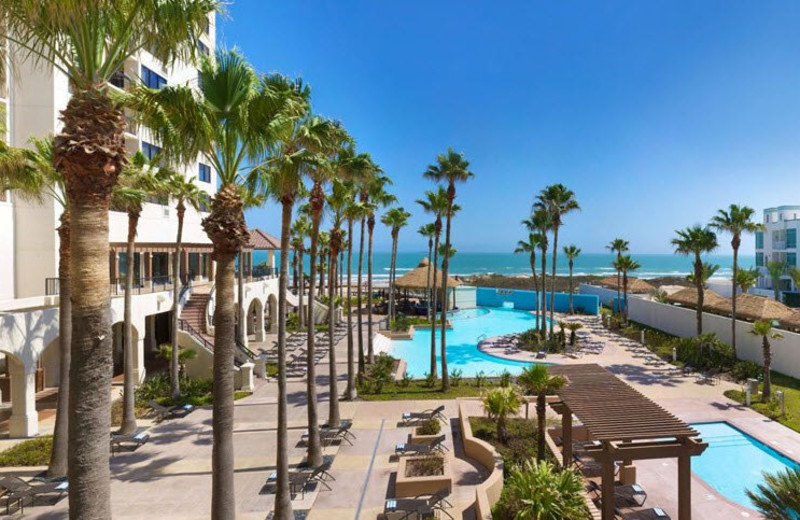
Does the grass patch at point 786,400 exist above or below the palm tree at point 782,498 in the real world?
below

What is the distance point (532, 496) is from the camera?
887 cm

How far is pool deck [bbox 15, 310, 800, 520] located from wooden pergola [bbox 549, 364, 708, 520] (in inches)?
101

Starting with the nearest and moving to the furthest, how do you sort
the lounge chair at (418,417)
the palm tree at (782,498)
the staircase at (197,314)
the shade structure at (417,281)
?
the palm tree at (782,498) < the lounge chair at (418,417) < the staircase at (197,314) < the shade structure at (417,281)

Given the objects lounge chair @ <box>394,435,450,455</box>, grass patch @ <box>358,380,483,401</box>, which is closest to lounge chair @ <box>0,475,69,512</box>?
lounge chair @ <box>394,435,450,455</box>

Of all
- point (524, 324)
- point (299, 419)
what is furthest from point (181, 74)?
point (524, 324)

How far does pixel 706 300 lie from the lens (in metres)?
30.8

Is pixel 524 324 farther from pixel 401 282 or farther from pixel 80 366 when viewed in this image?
pixel 80 366

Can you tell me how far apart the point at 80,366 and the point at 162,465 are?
9807mm

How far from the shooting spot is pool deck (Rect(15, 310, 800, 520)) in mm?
10688

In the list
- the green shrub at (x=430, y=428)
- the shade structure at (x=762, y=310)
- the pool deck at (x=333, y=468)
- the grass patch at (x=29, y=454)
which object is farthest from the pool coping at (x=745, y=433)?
the grass patch at (x=29, y=454)

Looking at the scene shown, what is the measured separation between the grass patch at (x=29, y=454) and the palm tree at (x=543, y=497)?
13.5 metres

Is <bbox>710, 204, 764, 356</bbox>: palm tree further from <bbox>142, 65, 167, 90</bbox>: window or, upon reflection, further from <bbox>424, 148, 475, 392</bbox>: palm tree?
<bbox>142, 65, 167, 90</bbox>: window

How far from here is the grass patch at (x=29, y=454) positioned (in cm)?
1298

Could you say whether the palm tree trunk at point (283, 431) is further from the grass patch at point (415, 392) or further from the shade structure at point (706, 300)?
the shade structure at point (706, 300)
